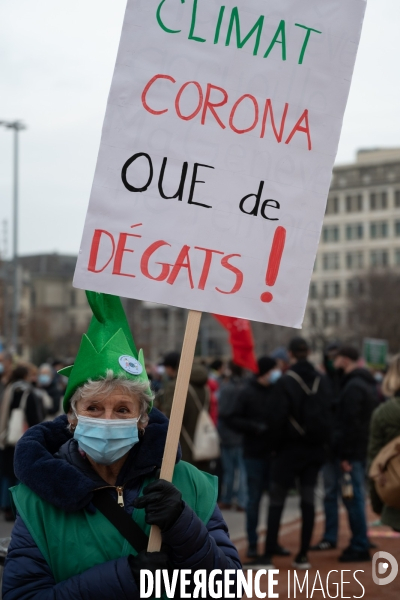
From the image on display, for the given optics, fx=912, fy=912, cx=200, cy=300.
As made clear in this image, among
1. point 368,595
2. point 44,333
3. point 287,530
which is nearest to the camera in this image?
point 368,595

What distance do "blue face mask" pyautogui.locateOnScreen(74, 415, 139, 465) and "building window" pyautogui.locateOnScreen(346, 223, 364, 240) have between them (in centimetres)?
11150

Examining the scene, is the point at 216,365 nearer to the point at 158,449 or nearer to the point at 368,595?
→ the point at 368,595

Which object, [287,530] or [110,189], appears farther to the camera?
[287,530]

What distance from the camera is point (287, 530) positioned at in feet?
35.0

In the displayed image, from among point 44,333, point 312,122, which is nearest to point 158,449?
point 312,122

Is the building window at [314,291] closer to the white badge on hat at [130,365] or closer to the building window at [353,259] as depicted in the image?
the building window at [353,259]

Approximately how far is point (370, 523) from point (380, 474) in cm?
531

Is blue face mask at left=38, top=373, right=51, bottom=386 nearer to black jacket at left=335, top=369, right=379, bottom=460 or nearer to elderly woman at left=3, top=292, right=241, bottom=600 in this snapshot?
black jacket at left=335, top=369, right=379, bottom=460

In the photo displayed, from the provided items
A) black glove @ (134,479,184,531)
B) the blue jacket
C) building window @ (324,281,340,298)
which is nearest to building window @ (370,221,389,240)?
building window @ (324,281,340,298)

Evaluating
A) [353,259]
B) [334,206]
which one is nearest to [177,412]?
[353,259]

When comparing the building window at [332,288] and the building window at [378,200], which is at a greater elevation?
the building window at [378,200]

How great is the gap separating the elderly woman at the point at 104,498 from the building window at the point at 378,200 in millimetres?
108986

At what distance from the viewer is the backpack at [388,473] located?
6.17m

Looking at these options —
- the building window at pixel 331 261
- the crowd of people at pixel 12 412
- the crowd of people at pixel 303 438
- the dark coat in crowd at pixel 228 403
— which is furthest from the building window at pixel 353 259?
the crowd of people at pixel 303 438
